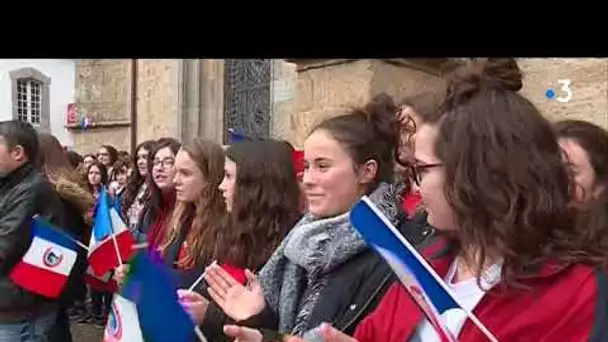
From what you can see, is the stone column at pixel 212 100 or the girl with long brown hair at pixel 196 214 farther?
the stone column at pixel 212 100

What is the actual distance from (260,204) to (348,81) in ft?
7.06

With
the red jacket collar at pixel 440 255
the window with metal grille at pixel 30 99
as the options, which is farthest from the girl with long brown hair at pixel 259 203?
the window with metal grille at pixel 30 99

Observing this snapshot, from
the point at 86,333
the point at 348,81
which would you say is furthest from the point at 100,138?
the point at 348,81

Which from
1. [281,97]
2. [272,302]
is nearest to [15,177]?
[272,302]

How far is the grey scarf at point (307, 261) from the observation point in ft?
7.89

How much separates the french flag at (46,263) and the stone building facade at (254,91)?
1.24m

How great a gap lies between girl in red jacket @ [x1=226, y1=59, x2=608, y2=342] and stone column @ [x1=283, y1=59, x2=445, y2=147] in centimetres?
293

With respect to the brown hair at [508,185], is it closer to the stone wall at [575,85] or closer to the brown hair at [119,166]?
the stone wall at [575,85]

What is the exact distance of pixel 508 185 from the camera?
1.72 m

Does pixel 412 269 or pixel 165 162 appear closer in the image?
pixel 412 269

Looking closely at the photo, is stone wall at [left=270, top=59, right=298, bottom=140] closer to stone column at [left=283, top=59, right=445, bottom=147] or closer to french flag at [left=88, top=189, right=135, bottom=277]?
stone column at [left=283, top=59, right=445, bottom=147]

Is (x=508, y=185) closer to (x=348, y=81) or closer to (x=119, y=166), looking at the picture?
(x=348, y=81)

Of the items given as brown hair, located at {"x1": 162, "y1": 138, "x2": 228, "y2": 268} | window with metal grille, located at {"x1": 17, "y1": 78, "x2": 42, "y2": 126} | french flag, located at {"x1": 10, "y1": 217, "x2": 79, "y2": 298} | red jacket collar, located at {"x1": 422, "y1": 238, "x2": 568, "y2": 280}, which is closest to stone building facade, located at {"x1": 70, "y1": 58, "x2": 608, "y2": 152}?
brown hair, located at {"x1": 162, "y1": 138, "x2": 228, "y2": 268}
